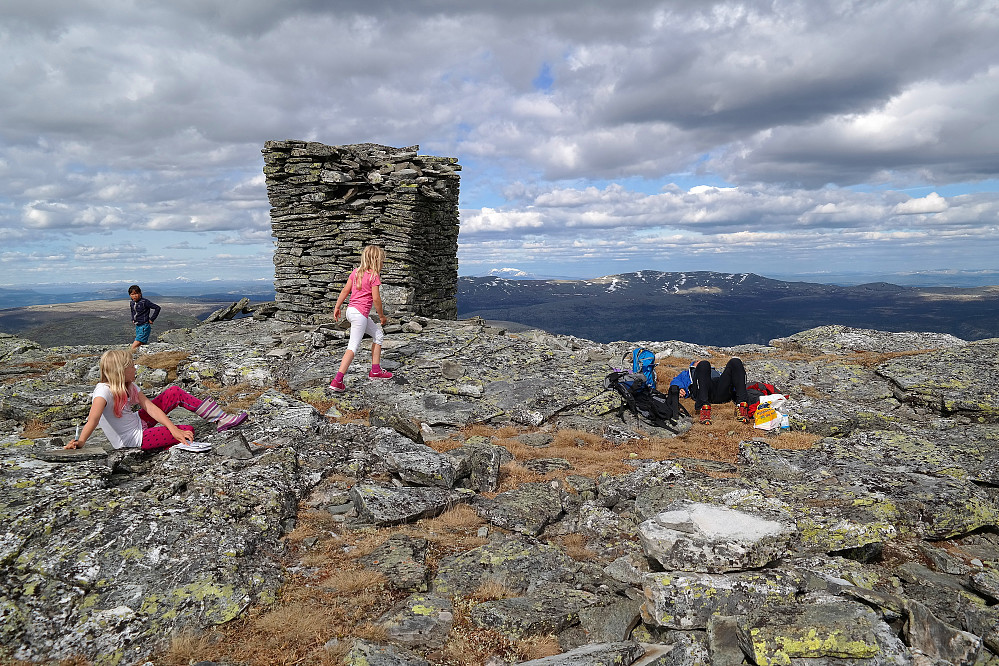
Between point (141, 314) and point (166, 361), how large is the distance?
288cm

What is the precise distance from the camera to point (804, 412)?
50.3 ft

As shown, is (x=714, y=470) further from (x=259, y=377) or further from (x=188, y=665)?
(x=259, y=377)

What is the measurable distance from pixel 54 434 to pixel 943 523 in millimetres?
18030

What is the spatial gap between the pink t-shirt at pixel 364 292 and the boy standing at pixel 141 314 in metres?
9.95

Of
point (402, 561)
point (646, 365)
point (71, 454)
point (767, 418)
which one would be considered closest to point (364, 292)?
point (71, 454)

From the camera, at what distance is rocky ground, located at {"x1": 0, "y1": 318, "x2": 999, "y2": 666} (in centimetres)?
608

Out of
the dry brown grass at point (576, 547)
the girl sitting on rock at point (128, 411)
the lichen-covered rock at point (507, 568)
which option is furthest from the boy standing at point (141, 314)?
the dry brown grass at point (576, 547)

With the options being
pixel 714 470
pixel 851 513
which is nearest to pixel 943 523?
pixel 851 513

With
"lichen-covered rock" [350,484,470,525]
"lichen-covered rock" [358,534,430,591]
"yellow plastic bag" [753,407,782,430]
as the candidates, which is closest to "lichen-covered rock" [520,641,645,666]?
"lichen-covered rock" [358,534,430,591]

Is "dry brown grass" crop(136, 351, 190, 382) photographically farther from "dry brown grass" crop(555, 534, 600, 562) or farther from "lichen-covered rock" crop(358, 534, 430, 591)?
"dry brown grass" crop(555, 534, 600, 562)

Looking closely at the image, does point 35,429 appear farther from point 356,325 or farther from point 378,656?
point 378,656

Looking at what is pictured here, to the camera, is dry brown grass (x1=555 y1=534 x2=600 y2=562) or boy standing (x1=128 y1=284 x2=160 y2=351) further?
boy standing (x1=128 y1=284 x2=160 y2=351)

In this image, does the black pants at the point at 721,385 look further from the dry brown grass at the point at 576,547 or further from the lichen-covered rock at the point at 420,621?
the lichen-covered rock at the point at 420,621

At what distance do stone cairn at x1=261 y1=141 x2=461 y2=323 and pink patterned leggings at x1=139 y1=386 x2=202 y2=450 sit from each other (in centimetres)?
1494
